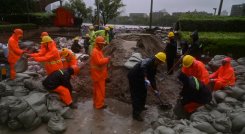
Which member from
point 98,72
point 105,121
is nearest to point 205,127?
point 105,121

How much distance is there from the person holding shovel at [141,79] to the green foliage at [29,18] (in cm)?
1672

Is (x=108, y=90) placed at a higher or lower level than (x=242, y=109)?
lower

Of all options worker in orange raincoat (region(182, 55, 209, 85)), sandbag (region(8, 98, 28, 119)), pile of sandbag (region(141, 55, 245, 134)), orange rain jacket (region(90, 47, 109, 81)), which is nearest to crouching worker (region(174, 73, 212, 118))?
pile of sandbag (region(141, 55, 245, 134))

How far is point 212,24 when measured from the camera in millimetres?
16188

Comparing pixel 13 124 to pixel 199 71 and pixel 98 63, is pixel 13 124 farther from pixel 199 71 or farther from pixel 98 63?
pixel 199 71

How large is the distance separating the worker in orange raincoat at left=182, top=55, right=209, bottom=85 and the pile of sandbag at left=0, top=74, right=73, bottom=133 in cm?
241

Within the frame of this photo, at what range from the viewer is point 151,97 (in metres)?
6.94

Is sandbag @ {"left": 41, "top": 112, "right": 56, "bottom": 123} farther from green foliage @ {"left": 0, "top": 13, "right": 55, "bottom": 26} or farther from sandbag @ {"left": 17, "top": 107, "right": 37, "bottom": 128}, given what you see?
green foliage @ {"left": 0, "top": 13, "right": 55, "bottom": 26}

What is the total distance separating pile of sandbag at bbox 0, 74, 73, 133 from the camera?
5102 mm

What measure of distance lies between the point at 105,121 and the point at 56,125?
97 cm

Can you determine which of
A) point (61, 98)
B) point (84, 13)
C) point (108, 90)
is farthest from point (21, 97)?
point (84, 13)

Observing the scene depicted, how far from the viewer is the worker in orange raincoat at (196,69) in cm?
571

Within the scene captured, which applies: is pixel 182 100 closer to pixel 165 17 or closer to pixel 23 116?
pixel 23 116

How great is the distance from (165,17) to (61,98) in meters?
27.7
